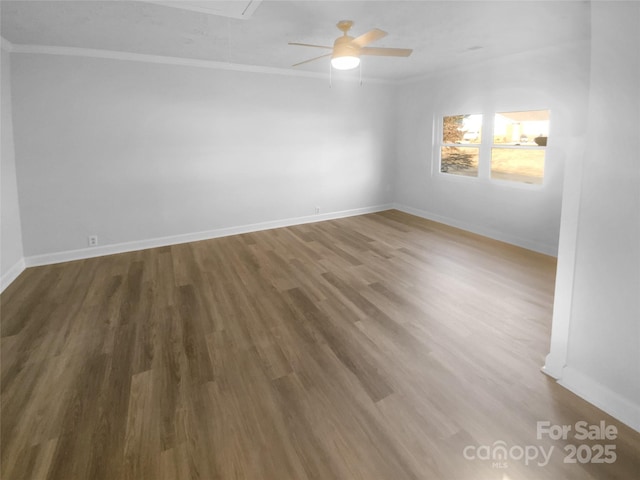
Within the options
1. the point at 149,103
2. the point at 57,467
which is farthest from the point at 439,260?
the point at 149,103

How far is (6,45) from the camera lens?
11.7ft

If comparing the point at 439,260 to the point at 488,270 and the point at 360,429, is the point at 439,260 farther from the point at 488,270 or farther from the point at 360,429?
the point at 360,429

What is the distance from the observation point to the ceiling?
2.81 metres

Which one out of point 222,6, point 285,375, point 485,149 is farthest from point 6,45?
point 485,149

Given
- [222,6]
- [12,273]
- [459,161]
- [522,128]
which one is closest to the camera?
[222,6]

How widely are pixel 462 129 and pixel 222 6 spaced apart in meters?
4.25

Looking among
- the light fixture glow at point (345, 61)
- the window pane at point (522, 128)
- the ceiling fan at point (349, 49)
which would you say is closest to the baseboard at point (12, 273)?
the ceiling fan at point (349, 49)

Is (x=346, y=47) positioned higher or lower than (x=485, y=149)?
higher

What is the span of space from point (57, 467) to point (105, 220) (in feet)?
12.1

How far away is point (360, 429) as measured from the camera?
66.7 inches

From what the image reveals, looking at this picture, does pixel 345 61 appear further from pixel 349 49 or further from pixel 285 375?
pixel 285 375

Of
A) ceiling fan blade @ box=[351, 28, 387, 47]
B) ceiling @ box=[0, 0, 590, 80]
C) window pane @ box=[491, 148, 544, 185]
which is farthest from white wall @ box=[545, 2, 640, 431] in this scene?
window pane @ box=[491, 148, 544, 185]

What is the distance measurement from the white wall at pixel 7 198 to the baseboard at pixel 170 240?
13.2 inches

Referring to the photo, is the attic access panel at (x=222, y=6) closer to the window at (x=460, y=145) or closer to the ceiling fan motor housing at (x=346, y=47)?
the ceiling fan motor housing at (x=346, y=47)
